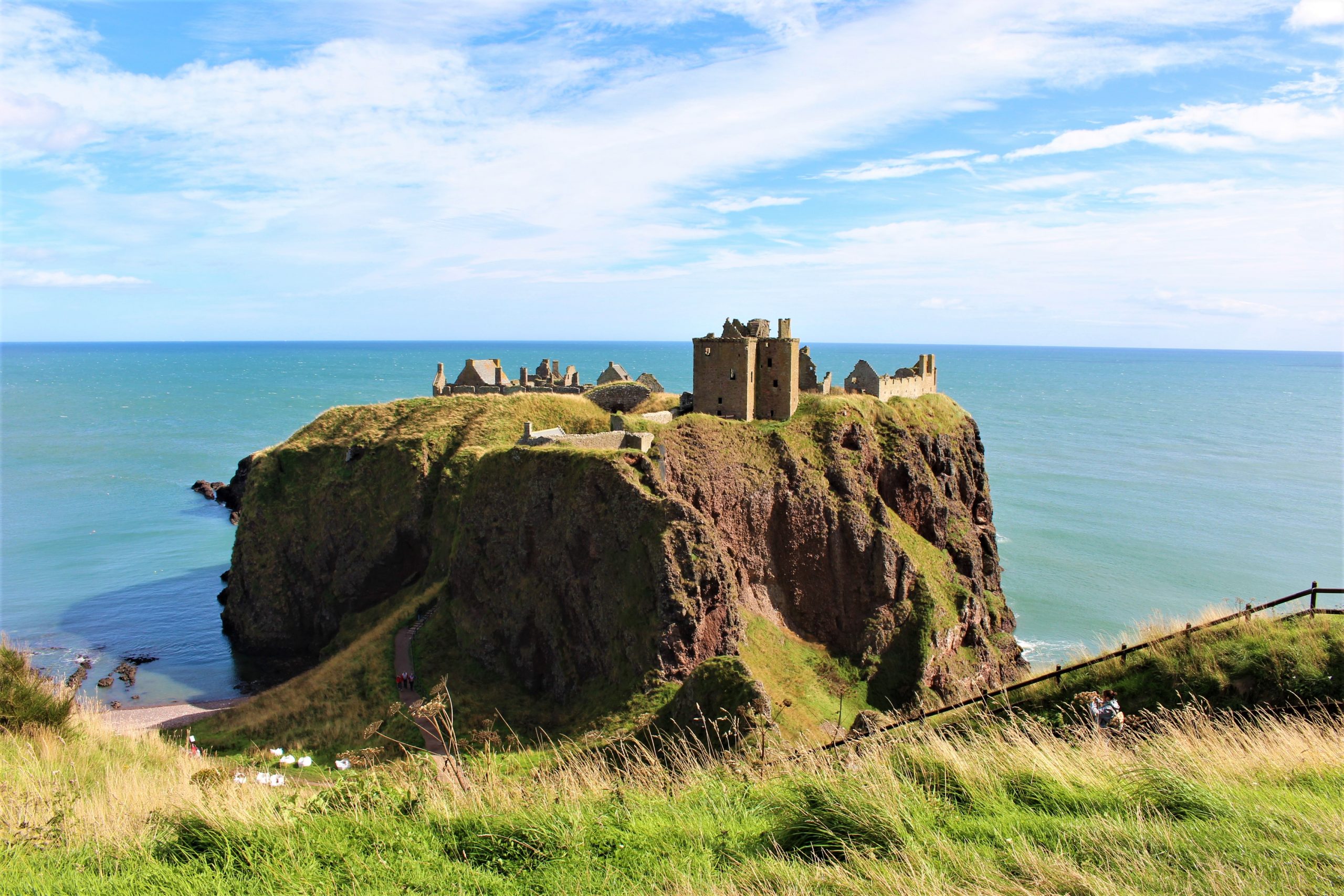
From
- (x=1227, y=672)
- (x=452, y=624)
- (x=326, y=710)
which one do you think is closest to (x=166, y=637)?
(x=326, y=710)

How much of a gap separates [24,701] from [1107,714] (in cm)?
1927

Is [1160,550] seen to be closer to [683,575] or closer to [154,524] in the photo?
[683,575]

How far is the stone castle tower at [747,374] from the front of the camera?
45.1 meters

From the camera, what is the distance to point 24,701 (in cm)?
1477

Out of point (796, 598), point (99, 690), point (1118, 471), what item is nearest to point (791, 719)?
point (796, 598)

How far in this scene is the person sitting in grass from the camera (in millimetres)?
11984

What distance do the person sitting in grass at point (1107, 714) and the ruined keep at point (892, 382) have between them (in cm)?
3963

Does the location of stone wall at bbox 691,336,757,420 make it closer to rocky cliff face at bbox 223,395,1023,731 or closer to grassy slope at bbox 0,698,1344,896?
rocky cliff face at bbox 223,395,1023,731

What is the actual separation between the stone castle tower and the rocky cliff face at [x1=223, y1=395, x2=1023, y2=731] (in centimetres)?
171

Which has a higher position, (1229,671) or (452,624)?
(1229,671)

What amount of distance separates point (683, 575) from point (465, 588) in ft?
46.0

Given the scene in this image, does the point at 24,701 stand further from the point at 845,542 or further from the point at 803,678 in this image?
the point at 845,542

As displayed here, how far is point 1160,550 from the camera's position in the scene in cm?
7894

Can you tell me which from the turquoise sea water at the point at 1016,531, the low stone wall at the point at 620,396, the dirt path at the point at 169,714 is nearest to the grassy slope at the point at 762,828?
the turquoise sea water at the point at 1016,531
